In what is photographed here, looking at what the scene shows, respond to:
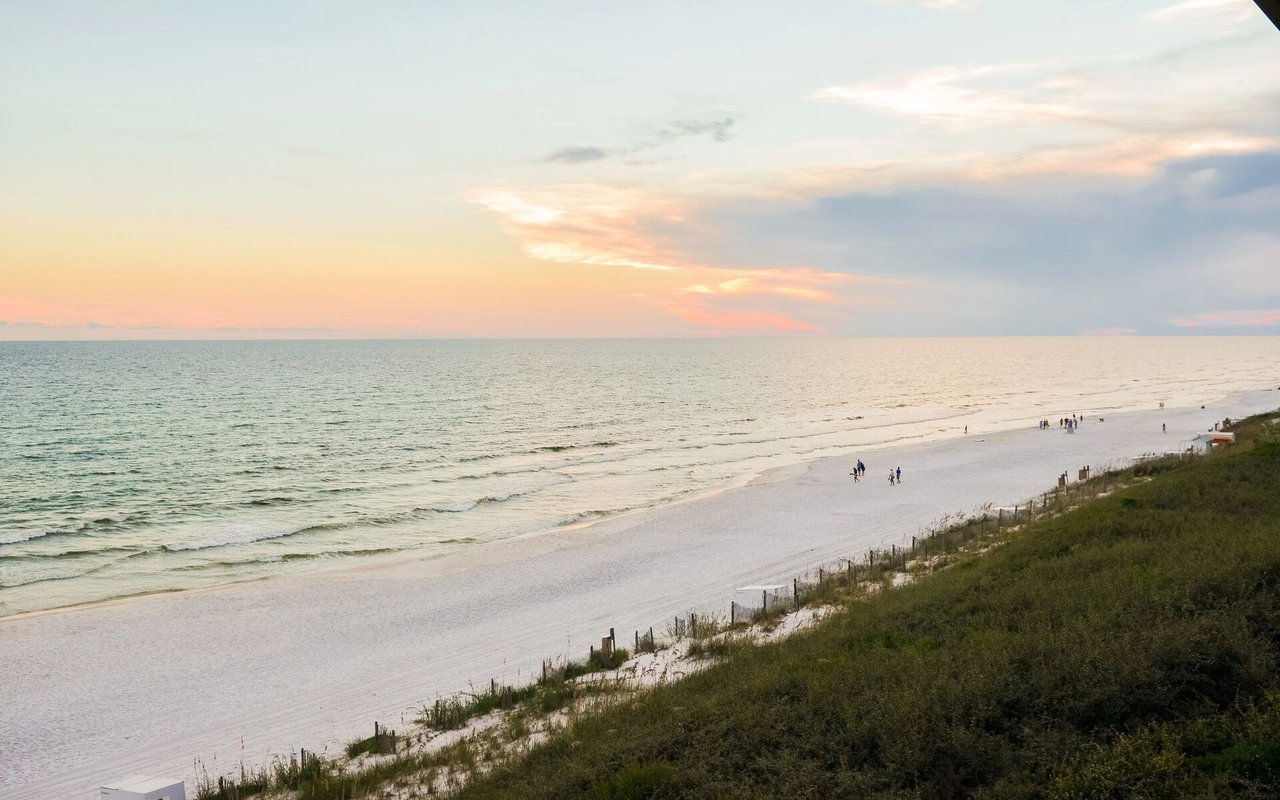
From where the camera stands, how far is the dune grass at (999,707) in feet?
27.3

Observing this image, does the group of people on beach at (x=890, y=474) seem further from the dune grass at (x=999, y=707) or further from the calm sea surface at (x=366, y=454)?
the dune grass at (x=999, y=707)

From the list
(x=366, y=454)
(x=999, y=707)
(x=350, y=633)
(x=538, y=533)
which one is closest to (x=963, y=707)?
(x=999, y=707)

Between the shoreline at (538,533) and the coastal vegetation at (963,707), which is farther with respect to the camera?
the shoreline at (538,533)

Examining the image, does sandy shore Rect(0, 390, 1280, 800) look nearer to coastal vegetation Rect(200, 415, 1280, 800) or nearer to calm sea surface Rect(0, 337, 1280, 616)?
calm sea surface Rect(0, 337, 1280, 616)

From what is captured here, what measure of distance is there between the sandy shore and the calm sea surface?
4.15 meters

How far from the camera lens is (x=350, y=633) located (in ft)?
→ 83.5

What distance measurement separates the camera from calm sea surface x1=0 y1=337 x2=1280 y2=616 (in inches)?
1444

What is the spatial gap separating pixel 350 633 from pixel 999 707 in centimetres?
2115

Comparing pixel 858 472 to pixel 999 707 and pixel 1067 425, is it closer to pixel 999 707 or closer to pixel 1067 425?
pixel 1067 425

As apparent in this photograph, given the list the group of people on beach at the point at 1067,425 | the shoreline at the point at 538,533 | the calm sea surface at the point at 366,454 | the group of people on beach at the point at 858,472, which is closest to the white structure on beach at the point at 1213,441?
the group of people on beach at the point at 858,472

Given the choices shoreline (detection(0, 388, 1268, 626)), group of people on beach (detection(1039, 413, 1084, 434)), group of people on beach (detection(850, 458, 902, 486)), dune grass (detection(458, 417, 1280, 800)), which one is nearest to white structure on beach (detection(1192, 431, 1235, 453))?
group of people on beach (detection(850, 458, 902, 486))

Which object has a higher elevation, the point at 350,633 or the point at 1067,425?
the point at 1067,425

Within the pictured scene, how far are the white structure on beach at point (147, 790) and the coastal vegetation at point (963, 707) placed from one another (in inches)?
35.0

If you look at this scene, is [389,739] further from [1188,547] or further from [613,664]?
[1188,547]
